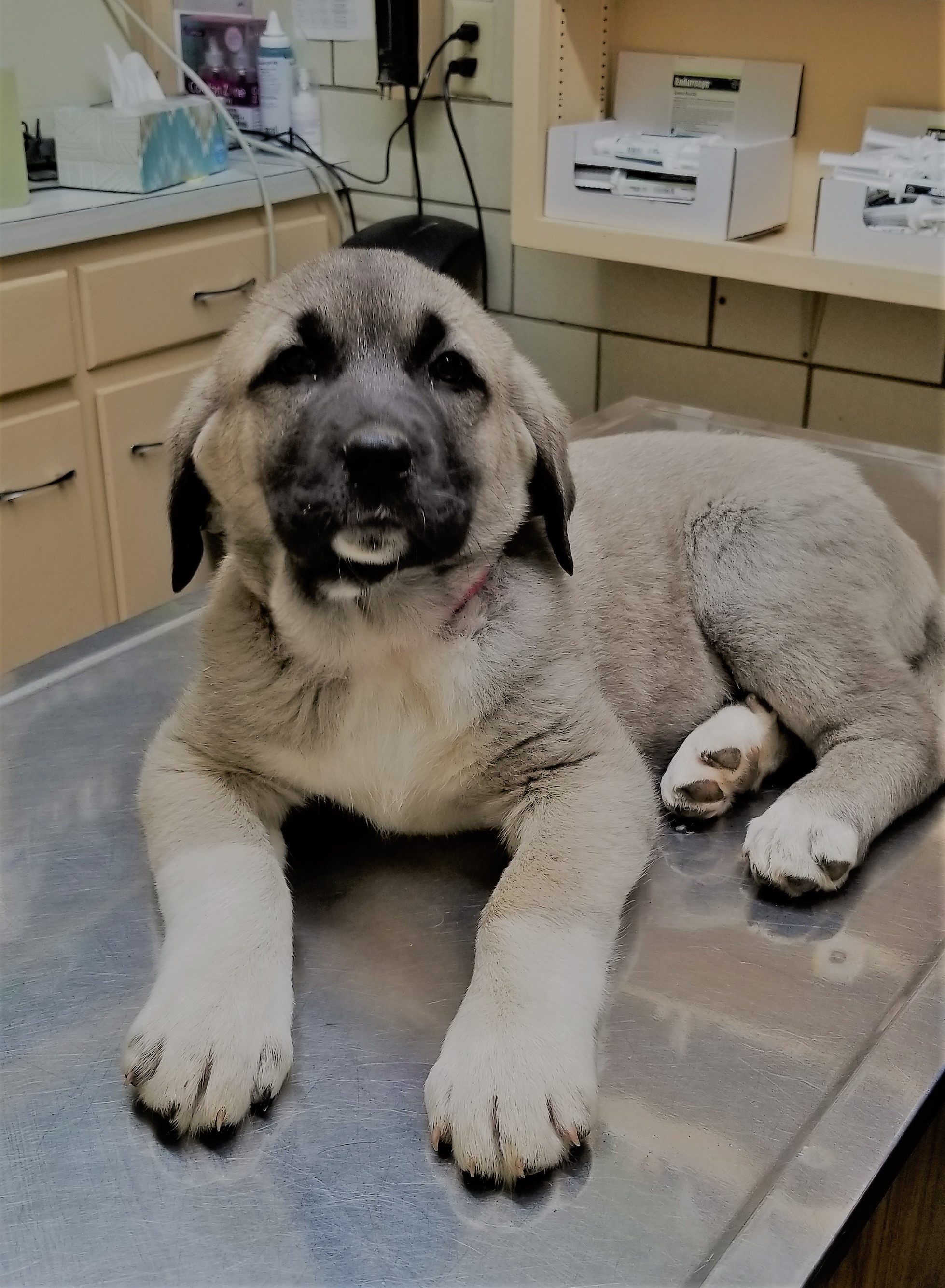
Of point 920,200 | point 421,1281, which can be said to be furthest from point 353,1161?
point 920,200

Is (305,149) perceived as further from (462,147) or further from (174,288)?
(174,288)

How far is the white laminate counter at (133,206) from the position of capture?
2.21 meters

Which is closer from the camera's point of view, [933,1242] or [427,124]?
[933,1242]

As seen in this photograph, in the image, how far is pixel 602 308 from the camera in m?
2.48

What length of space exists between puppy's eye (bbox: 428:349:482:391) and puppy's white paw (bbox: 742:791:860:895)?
494 millimetres

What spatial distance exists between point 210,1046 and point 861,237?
1.51 meters

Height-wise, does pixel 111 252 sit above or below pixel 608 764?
above

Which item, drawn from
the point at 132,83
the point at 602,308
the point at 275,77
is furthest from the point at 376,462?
the point at 275,77

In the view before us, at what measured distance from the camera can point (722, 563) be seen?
140 centimetres

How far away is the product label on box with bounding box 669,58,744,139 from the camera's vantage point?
214 cm

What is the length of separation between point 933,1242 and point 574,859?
0.45 m

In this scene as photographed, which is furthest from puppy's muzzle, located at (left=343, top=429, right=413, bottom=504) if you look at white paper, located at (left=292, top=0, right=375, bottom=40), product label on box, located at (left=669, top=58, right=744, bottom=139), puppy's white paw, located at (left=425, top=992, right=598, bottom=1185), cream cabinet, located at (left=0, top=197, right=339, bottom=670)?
A: white paper, located at (left=292, top=0, right=375, bottom=40)

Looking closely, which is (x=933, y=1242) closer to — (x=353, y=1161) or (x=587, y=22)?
(x=353, y=1161)

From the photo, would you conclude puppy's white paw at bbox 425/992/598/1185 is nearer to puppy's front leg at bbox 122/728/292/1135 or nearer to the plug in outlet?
puppy's front leg at bbox 122/728/292/1135
